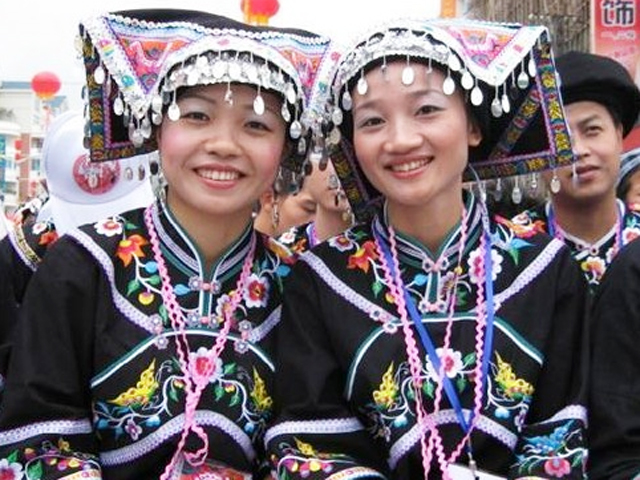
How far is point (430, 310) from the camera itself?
2.33m

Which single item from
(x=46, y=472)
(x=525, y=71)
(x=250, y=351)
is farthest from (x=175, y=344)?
(x=525, y=71)

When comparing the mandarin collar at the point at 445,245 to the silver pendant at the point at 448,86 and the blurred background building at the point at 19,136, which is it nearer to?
the silver pendant at the point at 448,86

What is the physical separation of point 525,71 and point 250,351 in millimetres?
1010

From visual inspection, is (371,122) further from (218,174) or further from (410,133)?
(218,174)

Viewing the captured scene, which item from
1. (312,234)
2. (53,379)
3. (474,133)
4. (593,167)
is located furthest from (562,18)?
(53,379)

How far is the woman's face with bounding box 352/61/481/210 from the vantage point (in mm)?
2291

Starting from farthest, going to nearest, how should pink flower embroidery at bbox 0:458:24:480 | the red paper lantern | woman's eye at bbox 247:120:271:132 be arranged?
the red paper lantern < woman's eye at bbox 247:120:271:132 < pink flower embroidery at bbox 0:458:24:480

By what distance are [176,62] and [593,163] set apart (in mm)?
1662

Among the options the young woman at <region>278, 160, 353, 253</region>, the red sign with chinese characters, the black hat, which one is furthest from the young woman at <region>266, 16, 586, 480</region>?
the red sign with chinese characters

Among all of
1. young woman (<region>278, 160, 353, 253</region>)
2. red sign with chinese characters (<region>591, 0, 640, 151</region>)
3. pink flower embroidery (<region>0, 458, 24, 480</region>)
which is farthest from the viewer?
red sign with chinese characters (<region>591, 0, 640, 151</region>)

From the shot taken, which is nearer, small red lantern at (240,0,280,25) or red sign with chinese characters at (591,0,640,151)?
small red lantern at (240,0,280,25)

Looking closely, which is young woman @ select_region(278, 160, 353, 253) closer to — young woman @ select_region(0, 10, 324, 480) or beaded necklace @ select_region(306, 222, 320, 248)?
beaded necklace @ select_region(306, 222, 320, 248)

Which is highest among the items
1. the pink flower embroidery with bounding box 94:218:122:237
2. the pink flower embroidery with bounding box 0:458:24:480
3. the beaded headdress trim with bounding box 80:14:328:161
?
the beaded headdress trim with bounding box 80:14:328:161

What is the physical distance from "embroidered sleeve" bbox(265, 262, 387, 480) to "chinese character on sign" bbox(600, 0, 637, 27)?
9707 mm
